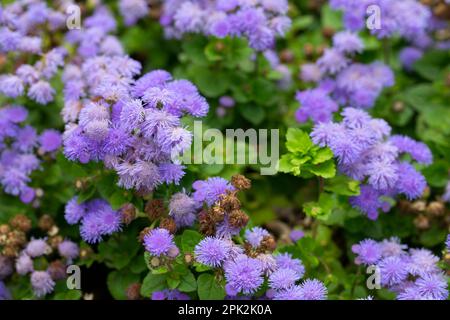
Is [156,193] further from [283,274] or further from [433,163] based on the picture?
[433,163]

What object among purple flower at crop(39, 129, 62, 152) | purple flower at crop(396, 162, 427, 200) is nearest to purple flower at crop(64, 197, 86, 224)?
purple flower at crop(39, 129, 62, 152)

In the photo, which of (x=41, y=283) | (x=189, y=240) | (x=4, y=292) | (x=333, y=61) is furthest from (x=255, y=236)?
(x=333, y=61)

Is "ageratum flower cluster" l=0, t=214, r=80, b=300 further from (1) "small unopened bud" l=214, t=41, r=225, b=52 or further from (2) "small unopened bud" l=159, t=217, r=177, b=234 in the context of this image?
(1) "small unopened bud" l=214, t=41, r=225, b=52

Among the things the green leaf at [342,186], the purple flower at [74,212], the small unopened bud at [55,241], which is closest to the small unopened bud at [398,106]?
the green leaf at [342,186]

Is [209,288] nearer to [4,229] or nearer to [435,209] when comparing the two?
[4,229]

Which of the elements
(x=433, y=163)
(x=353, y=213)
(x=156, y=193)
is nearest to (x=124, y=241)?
(x=156, y=193)
